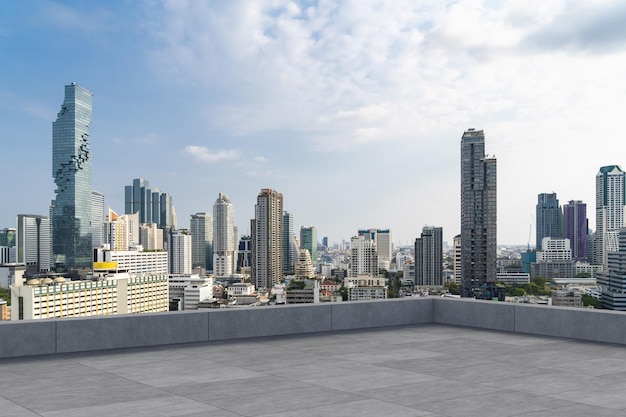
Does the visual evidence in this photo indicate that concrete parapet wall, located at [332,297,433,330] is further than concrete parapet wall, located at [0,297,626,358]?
Yes

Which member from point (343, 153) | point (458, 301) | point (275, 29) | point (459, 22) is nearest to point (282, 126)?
point (343, 153)

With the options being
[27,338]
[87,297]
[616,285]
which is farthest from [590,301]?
[27,338]

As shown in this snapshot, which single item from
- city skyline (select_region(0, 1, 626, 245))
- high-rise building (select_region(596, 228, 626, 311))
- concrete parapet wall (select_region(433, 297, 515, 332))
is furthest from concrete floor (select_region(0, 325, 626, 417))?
high-rise building (select_region(596, 228, 626, 311))

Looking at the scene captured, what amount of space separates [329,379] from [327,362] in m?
1.56

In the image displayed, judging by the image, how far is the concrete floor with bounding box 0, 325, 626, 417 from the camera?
26.3ft

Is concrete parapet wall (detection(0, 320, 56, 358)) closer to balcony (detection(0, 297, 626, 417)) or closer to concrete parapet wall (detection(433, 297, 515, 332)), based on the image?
balcony (detection(0, 297, 626, 417))

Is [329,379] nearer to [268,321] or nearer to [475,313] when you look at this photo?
[268,321]

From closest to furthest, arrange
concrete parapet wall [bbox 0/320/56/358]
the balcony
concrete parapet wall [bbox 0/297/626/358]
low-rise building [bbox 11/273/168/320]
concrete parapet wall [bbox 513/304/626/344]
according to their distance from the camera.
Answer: the balcony, concrete parapet wall [bbox 0/320/56/358], concrete parapet wall [bbox 0/297/626/358], concrete parapet wall [bbox 513/304/626/344], low-rise building [bbox 11/273/168/320]

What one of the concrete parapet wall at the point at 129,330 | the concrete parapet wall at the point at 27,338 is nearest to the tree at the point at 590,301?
the concrete parapet wall at the point at 129,330

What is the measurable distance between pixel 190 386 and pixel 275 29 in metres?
105

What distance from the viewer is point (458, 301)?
55.5 ft

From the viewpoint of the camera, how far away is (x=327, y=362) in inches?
448

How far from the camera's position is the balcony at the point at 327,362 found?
8.23m

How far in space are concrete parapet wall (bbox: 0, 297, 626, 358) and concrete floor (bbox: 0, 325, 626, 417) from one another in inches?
19.1
